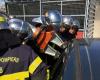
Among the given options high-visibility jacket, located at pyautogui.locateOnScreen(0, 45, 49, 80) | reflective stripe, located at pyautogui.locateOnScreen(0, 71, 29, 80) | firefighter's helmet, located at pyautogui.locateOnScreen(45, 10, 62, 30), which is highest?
firefighter's helmet, located at pyautogui.locateOnScreen(45, 10, 62, 30)

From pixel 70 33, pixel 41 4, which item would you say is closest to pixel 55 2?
pixel 41 4

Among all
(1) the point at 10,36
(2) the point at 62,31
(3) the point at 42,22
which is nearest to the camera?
(1) the point at 10,36

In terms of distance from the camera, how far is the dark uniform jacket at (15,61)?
12.7ft

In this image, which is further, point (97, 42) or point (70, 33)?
point (70, 33)

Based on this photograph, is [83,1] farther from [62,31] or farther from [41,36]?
[41,36]

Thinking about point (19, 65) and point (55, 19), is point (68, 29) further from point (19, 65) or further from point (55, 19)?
point (19, 65)

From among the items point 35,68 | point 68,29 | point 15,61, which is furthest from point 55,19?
point 15,61

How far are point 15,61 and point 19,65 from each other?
6 cm

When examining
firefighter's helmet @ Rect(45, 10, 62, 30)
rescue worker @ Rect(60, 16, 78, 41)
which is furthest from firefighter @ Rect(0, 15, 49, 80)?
rescue worker @ Rect(60, 16, 78, 41)

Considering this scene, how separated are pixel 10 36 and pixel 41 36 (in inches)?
56.7

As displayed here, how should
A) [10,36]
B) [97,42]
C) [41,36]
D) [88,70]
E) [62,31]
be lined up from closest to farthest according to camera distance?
1. [88,70]
2. [97,42]
3. [10,36]
4. [41,36]
5. [62,31]

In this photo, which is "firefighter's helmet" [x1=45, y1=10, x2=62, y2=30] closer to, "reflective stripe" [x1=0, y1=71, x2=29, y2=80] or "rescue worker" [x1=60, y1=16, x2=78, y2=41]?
"rescue worker" [x1=60, y1=16, x2=78, y2=41]

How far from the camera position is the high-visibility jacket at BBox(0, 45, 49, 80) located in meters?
3.87

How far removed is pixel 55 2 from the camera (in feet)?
52.1
